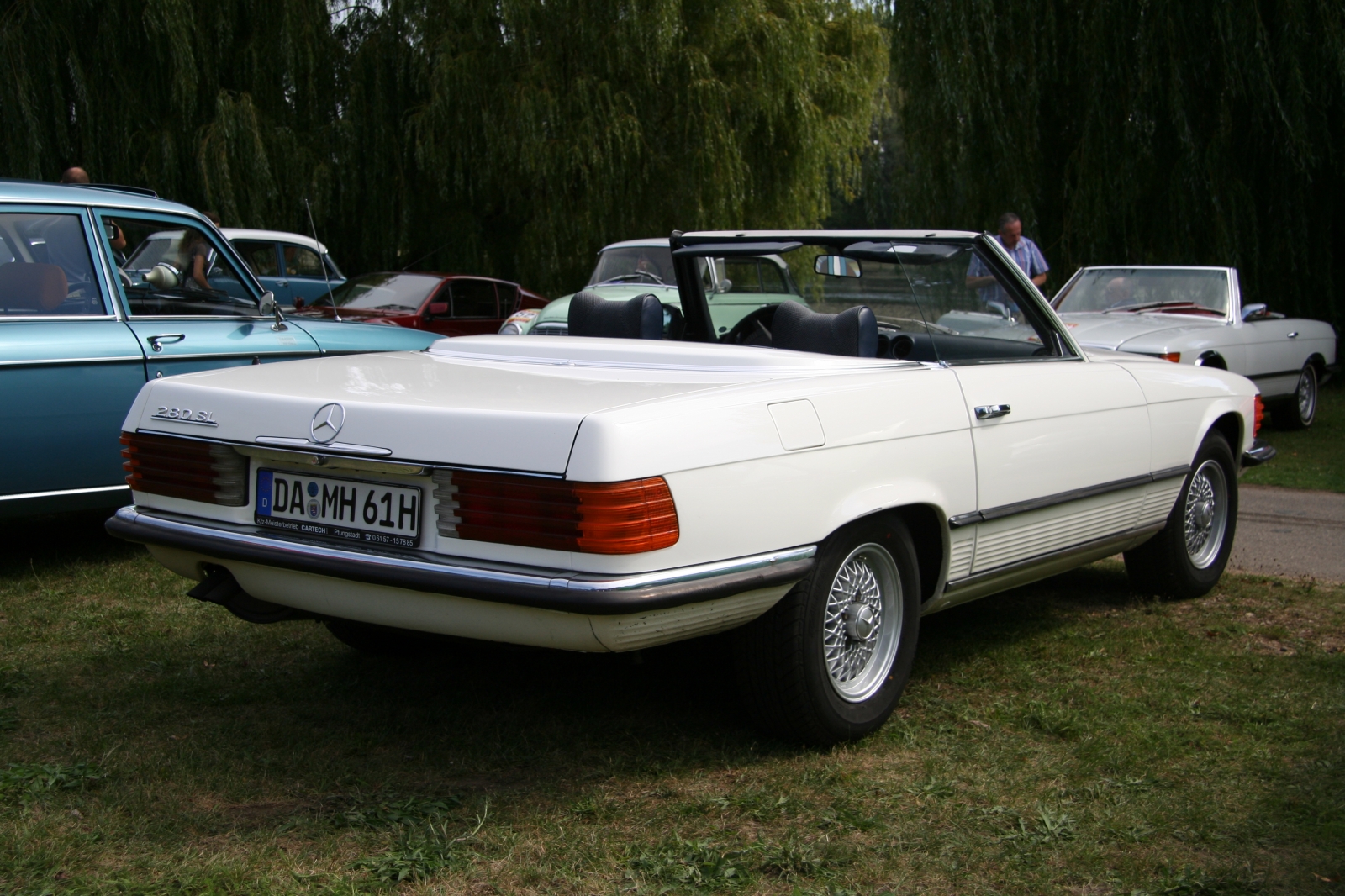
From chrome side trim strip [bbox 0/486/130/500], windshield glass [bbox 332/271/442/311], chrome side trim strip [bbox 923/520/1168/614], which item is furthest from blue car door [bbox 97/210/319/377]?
windshield glass [bbox 332/271/442/311]

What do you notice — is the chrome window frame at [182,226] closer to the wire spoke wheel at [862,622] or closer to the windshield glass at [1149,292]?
the wire spoke wheel at [862,622]

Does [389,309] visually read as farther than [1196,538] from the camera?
Yes

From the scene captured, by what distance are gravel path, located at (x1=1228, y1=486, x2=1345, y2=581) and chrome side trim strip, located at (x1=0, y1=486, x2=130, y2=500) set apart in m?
5.22

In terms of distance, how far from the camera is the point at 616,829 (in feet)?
9.73

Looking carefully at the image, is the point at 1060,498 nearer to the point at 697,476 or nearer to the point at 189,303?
the point at 697,476

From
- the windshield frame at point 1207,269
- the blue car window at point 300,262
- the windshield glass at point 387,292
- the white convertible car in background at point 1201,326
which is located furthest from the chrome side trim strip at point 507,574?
the blue car window at point 300,262

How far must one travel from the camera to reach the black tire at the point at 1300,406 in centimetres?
1139

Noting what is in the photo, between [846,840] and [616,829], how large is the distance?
540mm

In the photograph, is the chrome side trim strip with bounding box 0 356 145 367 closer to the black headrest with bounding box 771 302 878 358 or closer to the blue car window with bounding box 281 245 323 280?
the black headrest with bounding box 771 302 878 358

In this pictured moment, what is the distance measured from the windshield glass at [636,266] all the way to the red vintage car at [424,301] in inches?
77.6

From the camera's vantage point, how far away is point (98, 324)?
5652 mm

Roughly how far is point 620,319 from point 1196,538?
271 centimetres

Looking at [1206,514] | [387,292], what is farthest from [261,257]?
[1206,514]

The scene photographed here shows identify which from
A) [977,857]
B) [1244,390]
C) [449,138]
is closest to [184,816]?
[977,857]
